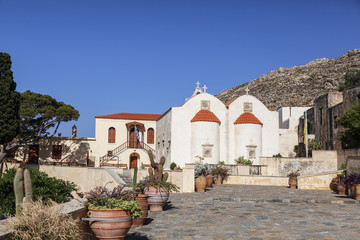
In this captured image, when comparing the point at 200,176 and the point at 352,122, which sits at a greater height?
the point at 352,122

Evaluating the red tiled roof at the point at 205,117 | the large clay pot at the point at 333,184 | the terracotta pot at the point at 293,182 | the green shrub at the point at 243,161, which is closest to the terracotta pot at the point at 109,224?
the large clay pot at the point at 333,184

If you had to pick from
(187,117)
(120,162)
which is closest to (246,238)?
(187,117)

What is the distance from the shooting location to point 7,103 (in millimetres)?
26281

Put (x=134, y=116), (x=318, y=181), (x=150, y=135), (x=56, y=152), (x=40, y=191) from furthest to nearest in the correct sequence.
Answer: (x=134, y=116) → (x=150, y=135) → (x=56, y=152) → (x=318, y=181) → (x=40, y=191)

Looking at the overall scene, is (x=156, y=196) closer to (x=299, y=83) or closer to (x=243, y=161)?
(x=243, y=161)

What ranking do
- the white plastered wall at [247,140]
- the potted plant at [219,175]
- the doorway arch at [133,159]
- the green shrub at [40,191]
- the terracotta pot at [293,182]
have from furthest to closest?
the doorway arch at [133,159] < the white plastered wall at [247,140] < the potted plant at [219,175] < the terracotta pot at [293,182] < the green shrub at [40,191]

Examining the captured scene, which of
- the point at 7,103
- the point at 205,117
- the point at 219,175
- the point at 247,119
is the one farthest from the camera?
the point at 247,119

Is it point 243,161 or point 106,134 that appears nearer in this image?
point 243,161

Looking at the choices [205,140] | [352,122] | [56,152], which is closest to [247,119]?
[205,140]

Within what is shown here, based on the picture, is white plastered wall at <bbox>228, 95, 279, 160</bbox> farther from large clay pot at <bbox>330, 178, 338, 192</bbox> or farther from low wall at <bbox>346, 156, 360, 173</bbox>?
low wall at <bbox>346, 156, 360, 173</bbox>

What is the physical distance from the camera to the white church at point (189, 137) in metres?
31.3

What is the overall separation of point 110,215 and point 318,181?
645 inches

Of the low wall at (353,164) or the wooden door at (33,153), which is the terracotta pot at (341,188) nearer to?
the low wall at (353,164)

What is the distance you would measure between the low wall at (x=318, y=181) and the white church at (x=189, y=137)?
11544 millimetres
